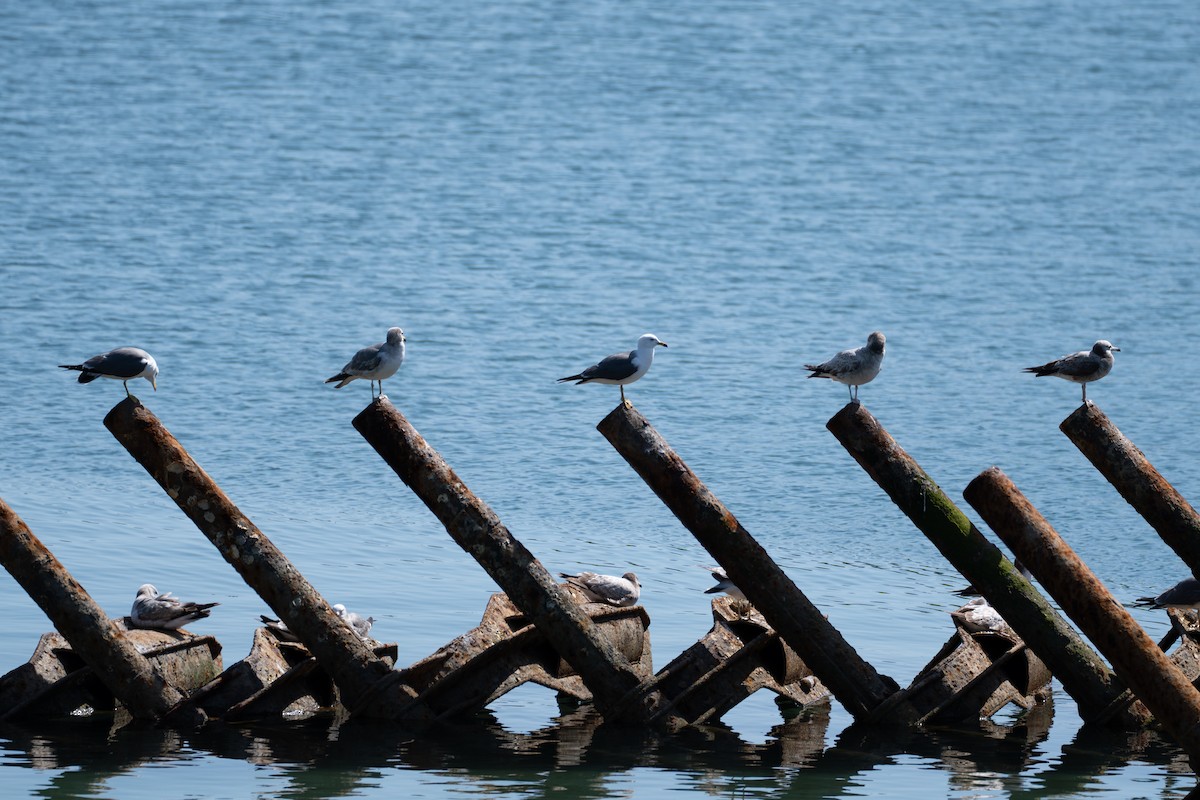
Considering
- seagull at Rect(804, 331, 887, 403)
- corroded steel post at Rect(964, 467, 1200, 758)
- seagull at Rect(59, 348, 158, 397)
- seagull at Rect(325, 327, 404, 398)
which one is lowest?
corroded steel post at Rect(964, 467, 1200, 758)

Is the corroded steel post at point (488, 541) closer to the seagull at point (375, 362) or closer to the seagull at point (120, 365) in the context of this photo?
the seagull at point (375, 362)

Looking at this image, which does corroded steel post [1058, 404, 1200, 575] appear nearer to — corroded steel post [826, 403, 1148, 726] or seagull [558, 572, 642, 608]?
corroded steel post [826, 403, 1148, 726]

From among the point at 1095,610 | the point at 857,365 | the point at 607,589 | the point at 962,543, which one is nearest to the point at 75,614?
the point at 607,589

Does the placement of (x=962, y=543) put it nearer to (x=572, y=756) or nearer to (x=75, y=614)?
(x=572, y=756)

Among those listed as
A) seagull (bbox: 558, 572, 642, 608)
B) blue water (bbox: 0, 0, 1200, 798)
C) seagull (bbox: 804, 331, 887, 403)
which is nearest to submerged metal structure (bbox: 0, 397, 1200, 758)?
blue water (bbox: 0, 0, 1200, 798)

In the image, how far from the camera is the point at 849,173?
6525 cm

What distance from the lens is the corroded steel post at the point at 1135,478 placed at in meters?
14.1

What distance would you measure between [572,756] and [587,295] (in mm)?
35273

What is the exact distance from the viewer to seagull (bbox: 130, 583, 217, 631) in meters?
15.8

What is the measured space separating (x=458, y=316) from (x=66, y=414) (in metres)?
14.3

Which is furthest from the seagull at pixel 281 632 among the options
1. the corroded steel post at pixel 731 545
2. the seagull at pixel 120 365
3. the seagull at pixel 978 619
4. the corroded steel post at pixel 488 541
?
the seagull at pixel 978 619

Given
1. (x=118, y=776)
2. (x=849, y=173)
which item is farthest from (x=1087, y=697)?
(x=849, y=173)

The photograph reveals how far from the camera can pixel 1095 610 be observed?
13.2 m

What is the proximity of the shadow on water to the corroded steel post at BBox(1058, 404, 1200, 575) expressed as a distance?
1.67m
